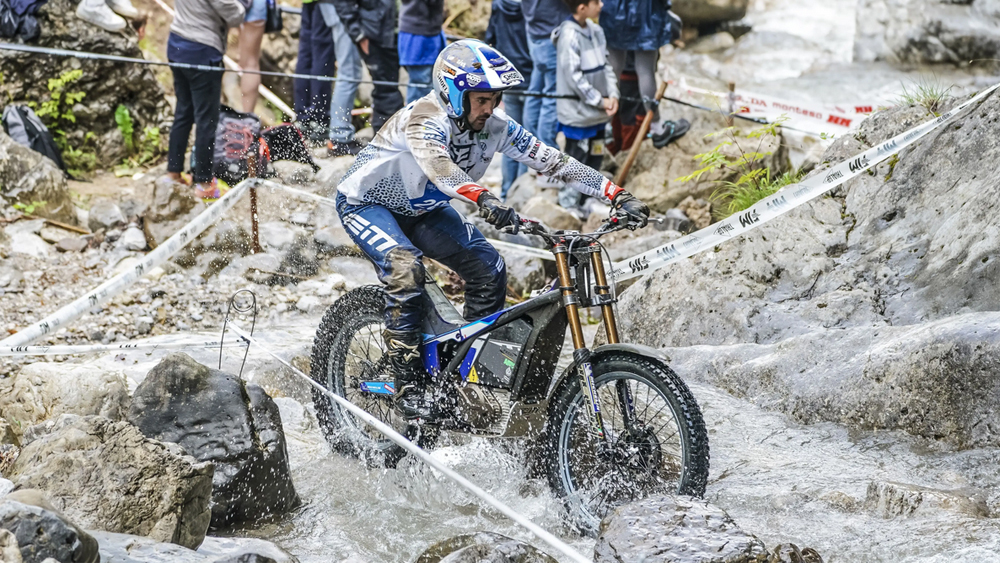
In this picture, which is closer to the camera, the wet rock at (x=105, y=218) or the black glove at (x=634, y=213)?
the black glove at (x=634, y=213)

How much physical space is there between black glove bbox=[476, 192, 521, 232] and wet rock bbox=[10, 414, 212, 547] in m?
1.62

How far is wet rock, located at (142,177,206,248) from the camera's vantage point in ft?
29.5

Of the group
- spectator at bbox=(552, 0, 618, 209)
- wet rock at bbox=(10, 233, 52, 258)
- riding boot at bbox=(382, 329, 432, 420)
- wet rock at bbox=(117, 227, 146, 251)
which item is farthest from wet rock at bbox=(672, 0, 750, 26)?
riding boot at bbox=(382, 329, 432, 420)

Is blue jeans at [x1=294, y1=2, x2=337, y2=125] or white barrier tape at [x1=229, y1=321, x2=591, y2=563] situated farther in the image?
blue jeans at [x1=294, y1=2, x2=337, y2=125]

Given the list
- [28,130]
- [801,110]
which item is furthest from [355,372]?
[801,110]

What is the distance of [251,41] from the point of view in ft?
31.6

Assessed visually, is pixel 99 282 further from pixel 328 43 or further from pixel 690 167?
pixel 690 167

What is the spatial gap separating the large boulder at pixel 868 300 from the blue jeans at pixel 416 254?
0.97 m

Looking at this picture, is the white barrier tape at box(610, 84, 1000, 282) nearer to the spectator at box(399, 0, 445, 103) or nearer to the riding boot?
the riding boot

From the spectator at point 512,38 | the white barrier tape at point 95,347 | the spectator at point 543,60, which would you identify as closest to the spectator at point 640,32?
the spectator at point 543,60

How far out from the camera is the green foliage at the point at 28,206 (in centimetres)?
936

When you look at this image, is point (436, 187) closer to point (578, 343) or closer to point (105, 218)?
point (578, 343)

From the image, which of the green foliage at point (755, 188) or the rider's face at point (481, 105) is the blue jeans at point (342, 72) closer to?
the green foliage at point (755, 188)

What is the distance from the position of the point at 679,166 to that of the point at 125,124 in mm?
6555
